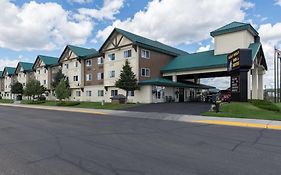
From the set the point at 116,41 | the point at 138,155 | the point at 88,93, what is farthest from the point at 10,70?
the point at 138,155

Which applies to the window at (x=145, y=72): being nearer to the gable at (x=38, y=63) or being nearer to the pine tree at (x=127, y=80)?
the pine tree at (x=127, y=80)

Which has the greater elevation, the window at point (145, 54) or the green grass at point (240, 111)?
the window at point (145, 54)

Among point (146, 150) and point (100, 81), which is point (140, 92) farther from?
point (146, 150)

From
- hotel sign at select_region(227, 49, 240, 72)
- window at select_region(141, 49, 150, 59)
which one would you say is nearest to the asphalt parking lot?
hotel sign at select_region(227, 49, 240, 72)

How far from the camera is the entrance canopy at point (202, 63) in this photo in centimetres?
3262

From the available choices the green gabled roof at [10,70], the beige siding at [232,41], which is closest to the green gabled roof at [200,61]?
the beige siding at [232,41]

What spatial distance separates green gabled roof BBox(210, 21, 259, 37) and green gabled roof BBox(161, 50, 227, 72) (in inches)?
139

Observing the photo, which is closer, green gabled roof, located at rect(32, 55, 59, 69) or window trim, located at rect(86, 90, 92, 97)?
window trim, located at rect(86, 90, 92, 97)

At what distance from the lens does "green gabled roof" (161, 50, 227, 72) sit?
3316 centimetres

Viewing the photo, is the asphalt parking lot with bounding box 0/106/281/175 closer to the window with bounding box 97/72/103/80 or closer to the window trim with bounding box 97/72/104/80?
the window trim with bounding box 97/72/104/80

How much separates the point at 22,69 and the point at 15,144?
68.1 metres

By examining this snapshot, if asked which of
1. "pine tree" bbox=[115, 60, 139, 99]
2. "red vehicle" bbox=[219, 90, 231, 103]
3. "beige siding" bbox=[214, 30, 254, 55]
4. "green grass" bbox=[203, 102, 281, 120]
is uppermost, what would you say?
"beige siding" bbox=[214, 30, 254, 55]

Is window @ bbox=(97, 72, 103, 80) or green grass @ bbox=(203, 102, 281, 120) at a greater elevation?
→ window @ bbox=(97, 72, 103, 80)

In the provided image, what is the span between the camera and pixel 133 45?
3516cm
